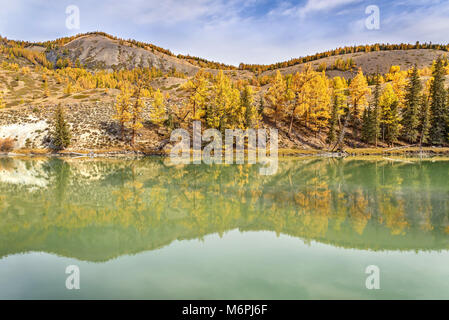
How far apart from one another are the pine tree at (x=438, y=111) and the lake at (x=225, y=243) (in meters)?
52.7

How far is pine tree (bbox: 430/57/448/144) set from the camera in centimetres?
6391

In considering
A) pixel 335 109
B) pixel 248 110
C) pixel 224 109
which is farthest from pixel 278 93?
pixel 335 109

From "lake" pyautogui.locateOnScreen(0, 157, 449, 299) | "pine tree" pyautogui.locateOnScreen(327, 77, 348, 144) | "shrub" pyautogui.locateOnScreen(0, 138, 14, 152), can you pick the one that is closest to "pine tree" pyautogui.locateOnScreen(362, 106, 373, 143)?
"pine tree" pyautogui.locateOnScreen(327, 77, 348, 144)

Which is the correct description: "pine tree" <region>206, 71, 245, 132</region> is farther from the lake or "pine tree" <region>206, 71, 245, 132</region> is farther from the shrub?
the lake

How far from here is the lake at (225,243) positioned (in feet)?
25.3

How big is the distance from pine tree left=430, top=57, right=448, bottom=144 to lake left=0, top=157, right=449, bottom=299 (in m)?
52.7

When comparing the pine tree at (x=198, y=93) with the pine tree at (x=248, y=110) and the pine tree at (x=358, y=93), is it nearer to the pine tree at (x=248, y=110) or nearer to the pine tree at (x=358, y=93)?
the pine tree at (x=248, y=110)

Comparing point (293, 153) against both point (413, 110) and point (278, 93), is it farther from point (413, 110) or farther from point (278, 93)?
point (413, 110)

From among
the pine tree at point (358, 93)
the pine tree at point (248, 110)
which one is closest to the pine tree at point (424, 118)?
the pine tree at point (358, 93)

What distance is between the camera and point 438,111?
65062mm

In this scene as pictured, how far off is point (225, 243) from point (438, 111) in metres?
72.4
